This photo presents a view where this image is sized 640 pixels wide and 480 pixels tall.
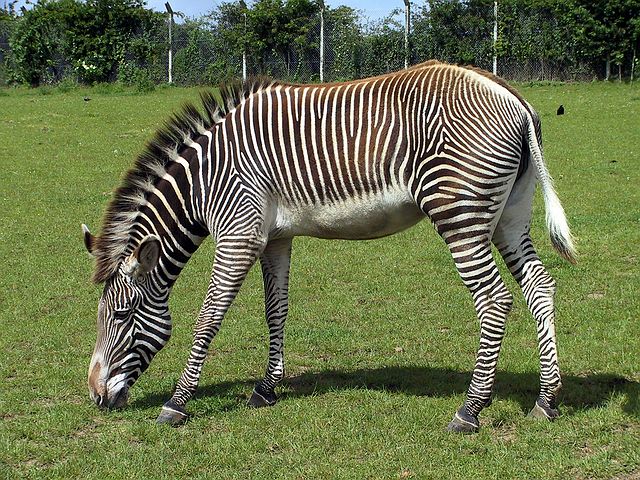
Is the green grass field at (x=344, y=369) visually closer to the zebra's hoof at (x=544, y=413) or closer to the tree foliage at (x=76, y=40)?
the zebra's hoof at (x=544, y=413)

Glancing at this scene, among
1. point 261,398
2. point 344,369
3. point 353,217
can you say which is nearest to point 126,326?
point 261,398

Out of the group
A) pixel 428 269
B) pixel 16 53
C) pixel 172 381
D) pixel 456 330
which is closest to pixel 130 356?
pixel 172 381

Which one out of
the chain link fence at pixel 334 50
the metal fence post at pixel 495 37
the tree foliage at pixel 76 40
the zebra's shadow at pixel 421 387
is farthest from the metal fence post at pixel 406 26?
the zebra's shadow at pixel 421 387

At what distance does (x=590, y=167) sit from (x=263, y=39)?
17.4 meters

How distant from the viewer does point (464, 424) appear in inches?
228

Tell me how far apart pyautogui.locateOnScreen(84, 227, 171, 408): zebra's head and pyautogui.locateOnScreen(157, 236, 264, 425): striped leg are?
0.38 meters

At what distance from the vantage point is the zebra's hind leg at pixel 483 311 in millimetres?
5824

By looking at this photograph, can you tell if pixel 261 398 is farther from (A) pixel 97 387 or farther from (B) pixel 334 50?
(B) pixel 334 50

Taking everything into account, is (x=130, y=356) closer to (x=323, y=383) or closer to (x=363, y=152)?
(x=323, y=383)

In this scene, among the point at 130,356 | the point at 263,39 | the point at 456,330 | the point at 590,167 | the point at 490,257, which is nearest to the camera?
the point at 490,257

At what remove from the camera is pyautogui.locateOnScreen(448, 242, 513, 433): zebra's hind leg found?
5824mm

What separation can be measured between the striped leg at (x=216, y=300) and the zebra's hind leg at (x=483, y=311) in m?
1.47

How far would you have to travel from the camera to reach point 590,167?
16141 mm

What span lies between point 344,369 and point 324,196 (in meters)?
1.76
